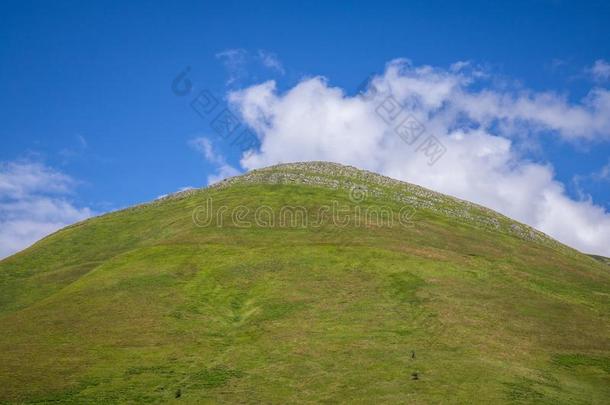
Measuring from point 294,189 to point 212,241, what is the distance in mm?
34662

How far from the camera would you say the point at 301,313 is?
57719mm

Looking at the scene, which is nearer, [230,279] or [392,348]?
[392,348]

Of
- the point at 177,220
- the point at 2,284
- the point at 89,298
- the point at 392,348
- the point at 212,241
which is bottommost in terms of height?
the point at 392,348

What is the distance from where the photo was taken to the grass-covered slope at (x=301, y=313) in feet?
136

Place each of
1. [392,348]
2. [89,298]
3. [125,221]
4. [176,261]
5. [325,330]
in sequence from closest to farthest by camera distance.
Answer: [392,348] → [325,330] → [89,298] → [176,261] → [125,221]

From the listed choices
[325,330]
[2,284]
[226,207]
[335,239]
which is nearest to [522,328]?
[325,330]

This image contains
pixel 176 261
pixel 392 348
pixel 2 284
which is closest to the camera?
pixel 392 348

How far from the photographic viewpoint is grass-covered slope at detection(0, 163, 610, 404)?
41.4 m

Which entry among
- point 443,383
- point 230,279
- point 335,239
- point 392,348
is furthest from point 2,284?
point 443,383

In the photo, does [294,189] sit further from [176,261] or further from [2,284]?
[2,284]

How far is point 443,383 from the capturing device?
40.4m

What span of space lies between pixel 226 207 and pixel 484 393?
69.3 meters

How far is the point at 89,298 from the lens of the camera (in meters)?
62.4

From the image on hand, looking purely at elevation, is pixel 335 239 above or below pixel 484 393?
above
